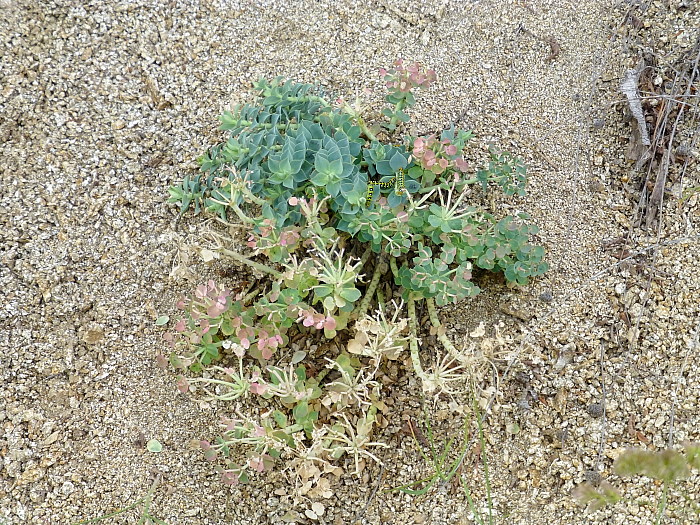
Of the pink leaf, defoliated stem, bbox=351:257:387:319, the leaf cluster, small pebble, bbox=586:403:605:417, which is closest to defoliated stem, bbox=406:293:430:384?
the leaf cluster

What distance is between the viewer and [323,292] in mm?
1771

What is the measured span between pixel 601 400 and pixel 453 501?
0.53 metres

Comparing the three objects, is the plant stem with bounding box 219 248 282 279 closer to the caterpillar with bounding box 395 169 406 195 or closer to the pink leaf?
the caterpillar with bounding box 395 169 406 195

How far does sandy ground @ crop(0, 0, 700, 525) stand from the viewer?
1.89 m

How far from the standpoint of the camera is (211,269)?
2.17 m

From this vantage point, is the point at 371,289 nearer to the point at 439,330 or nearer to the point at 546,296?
the point at 439,330

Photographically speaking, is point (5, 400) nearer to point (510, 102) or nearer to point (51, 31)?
point (51, 31)

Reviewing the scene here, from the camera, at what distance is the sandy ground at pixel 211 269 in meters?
1.89

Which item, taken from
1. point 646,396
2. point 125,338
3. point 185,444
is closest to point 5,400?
point 125,338

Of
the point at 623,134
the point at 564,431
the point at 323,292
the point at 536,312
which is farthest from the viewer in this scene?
the point at 623,134

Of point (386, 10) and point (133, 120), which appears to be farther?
point (386, 10)

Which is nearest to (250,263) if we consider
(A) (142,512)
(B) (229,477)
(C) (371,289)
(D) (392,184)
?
(C) (371,289)

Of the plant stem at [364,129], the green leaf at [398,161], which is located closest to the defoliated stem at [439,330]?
the green leaf at [398,161]

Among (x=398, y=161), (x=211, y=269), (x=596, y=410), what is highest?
(x=398, y=161)
